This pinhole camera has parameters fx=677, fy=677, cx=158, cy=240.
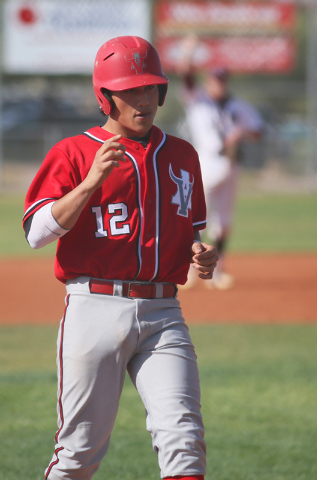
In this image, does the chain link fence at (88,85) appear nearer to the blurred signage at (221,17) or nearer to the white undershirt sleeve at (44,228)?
the blurred signage at (221,17)

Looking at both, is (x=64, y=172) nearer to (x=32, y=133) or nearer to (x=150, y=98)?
→ (x=150, y=98)

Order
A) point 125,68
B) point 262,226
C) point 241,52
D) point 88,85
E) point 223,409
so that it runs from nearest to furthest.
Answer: point 125,68 → point 223,409 → point 262,226 → point 241,52 → point 88,85

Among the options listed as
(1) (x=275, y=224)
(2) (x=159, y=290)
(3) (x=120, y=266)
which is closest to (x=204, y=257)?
(2) (x=159, y=290)

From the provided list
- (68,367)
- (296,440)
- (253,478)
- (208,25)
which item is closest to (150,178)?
(68,367)

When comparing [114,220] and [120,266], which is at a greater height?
[114,220]

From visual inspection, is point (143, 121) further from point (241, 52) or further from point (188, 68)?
point (241, 52)

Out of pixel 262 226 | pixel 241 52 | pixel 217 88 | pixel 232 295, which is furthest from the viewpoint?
pixel 241 52

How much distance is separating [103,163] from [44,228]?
1.12ft

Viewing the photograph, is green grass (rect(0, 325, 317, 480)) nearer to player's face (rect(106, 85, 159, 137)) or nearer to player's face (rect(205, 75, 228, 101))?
player's face (rect(106, 85, 159, 137))

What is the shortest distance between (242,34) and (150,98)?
28004 millimetres

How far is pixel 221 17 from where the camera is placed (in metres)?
29.5

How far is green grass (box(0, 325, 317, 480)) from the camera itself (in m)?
3.61

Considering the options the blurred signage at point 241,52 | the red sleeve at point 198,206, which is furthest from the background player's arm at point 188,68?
the blurred signage at point 241,52

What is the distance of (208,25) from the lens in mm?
29594
